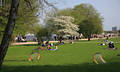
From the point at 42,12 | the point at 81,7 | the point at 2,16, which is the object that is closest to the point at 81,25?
the point at 81,7

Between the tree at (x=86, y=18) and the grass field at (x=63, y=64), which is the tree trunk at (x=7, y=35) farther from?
the tree at (x=86, y=18)

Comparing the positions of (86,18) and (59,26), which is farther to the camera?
(86,18)

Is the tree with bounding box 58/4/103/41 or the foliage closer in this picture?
the foliage

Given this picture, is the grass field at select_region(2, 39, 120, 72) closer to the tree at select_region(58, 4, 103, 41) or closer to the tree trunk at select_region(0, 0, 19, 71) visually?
the tree trunk at select_region(0, 0, 19, 71)

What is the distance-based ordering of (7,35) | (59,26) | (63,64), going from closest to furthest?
(7,35)
(63,64)
(59,26)

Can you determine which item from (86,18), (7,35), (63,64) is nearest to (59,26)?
(86,18)

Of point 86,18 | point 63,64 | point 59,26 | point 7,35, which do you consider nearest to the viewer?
point 7,35

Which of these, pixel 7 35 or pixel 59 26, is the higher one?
pixel 59 26

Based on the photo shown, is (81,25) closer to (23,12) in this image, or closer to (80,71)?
(23,12)

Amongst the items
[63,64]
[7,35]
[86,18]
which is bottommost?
[63,64]

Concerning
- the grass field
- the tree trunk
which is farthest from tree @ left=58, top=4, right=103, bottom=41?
the tree trunk

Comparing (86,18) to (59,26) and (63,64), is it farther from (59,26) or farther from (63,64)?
(63,64)

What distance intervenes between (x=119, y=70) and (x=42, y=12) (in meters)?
5.90

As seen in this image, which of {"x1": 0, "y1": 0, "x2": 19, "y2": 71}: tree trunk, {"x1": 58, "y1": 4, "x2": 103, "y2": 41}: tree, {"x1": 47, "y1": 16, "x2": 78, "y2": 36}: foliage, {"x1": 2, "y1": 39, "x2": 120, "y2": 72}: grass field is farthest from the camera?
{"x1": 58, "y1": 4, "x2": 103, "y2": 41}: tree
